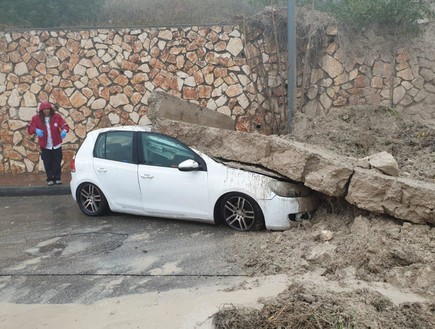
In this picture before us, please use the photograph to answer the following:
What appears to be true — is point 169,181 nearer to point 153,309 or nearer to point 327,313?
point 153,309

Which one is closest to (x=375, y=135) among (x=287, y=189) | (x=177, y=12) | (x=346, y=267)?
(x=287, y=189)

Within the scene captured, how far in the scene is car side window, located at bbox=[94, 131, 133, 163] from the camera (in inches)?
285

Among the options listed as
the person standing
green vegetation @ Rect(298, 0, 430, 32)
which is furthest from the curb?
green vegetation @ Rect(298, 0, 430, 32)

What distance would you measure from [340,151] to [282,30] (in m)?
4.88

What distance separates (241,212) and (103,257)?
175cm

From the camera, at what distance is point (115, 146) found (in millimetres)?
7402

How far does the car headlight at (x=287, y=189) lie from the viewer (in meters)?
6.15

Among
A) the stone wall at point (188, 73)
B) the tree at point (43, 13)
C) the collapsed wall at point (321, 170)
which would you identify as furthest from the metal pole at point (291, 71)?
the tree at point (43, 13)

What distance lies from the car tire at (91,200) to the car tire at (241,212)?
6.83 feet

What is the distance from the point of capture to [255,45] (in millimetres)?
11453

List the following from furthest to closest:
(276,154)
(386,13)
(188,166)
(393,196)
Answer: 1. (386,13)
2. (188,166)
3. (276,154)
4. (393,196)

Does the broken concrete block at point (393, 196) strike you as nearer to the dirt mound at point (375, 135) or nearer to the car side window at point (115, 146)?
the dirt mound at point (375, 135)

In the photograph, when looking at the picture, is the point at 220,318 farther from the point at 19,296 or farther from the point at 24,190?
the point at 24,190

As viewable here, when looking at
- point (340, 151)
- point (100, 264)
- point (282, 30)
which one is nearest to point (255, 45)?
point (282, 30)
